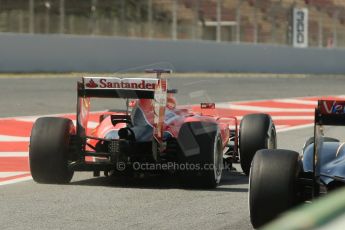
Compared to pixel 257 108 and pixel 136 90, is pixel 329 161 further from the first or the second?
pixel 257 108

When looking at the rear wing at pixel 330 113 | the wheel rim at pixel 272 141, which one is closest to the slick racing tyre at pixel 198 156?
the wheel rim at pixel 272 141

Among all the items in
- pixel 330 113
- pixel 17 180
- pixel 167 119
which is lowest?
pixel 17 180

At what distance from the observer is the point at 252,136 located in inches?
342

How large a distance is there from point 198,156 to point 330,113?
8.14 ft

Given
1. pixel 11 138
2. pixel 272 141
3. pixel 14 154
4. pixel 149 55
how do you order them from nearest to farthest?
pixel 272 141, pixel 14 154, pixel 11 138, pixel 149 55

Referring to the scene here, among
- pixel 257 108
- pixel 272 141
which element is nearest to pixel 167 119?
pixel 272 141

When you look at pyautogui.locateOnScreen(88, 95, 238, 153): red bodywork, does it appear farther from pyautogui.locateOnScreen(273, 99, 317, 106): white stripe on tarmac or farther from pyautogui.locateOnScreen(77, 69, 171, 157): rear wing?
pyautogui.locateOnScreen(273, 99, 317, 106): white stripe on tarmac

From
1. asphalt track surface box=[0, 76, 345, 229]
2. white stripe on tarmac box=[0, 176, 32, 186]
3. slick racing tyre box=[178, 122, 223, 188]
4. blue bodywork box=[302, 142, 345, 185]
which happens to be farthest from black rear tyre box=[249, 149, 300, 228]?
white stripe on tarmac box=[0, 176, 32, 186]

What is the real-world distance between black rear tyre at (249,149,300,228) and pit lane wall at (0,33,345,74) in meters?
17.2

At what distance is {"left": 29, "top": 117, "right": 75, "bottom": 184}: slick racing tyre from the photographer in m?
7.87

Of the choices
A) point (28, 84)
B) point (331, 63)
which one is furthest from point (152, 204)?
point (331, 63)

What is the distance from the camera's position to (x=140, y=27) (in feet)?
90.1

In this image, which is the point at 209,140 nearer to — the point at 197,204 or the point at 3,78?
the point at 197,204

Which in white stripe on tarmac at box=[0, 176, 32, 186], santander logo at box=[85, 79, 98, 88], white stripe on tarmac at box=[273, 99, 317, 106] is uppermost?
santander logo at box=[85, 79, 98, 88]
